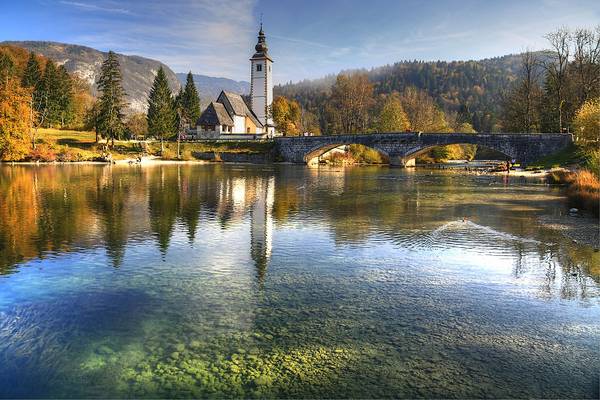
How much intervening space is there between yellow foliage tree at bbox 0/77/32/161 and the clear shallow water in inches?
1987

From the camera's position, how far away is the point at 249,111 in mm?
121688

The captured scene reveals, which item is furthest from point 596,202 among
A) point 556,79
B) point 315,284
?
point 556,79

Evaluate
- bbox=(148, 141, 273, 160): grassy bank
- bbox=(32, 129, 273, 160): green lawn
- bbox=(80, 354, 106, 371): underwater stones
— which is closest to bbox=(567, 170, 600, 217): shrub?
bbox=(80, 354, 106, 371): underwater stones

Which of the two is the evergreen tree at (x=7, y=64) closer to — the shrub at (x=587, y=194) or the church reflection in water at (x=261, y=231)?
the church reflection in water at (x=261, y=231)

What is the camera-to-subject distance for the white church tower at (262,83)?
113250mm

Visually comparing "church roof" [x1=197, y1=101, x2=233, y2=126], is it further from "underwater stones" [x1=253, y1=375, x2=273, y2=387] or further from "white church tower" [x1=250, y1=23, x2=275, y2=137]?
"underwater stones" [x1=253, y1=375, x2=273, y2=387]

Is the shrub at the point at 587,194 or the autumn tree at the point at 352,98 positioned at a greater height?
the autumn tree at the point at 352,98

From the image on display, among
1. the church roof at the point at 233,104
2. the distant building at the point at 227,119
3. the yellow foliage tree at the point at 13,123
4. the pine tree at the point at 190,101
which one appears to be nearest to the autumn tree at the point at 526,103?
the distant building at the point at 227,119

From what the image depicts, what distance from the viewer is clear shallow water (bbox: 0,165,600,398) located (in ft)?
26.6

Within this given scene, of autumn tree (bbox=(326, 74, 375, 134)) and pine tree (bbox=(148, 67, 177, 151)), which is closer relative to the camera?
pine tree (bbox=(148, 67, 177, 151))

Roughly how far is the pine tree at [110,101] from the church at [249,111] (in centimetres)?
2390

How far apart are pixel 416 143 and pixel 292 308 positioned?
247 ft

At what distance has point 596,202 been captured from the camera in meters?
26.9

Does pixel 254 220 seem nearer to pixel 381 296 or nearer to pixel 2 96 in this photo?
pixel 381 296
